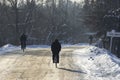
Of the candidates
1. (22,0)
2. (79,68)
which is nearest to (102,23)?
(79,68)

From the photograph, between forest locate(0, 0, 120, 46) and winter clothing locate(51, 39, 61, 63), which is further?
forest locate(0, 0, 120, 46)

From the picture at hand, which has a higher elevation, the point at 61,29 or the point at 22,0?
the point at 22,0

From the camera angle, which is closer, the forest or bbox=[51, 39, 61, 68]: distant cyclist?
bbox=[51, 39, 61, 68]: distant cyclist

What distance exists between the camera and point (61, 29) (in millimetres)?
82250

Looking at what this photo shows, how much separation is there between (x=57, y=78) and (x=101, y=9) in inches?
1225

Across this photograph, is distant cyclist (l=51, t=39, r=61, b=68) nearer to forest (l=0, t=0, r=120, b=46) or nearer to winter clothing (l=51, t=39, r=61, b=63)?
winter clothing (l=51, t=39, r=61, b=63)

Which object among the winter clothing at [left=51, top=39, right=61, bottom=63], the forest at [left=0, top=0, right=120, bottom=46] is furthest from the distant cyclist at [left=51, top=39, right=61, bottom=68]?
the forest at [left=0, top=0, right=120, bottom=46]

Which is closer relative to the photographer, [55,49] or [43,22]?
[55,49]

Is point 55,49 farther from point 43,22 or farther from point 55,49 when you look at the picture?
point 43,22

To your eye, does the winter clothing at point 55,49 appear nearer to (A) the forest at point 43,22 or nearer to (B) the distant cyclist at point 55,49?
(B) the distant cyclist at point 55,49

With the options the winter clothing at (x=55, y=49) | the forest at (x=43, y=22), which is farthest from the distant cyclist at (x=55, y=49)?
the forest at (x=43, y=22)

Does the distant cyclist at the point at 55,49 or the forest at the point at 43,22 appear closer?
the distant cyclist at the point at 55,49

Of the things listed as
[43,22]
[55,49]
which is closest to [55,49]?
[55,49]

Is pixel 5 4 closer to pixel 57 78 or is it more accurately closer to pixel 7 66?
pixel 7 66
